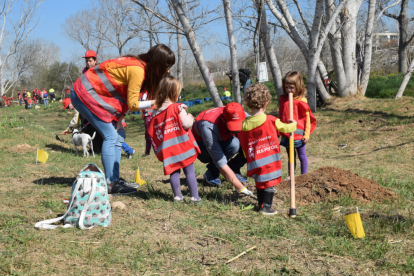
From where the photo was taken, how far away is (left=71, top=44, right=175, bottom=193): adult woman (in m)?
3.47

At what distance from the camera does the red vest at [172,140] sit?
11.3 ft

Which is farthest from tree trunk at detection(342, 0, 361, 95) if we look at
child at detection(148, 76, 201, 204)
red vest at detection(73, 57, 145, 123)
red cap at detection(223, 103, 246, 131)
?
red vest at detection(73, 57, 145, 123)

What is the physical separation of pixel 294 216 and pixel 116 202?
1708 millimetres

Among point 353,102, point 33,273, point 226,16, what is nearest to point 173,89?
point 33,273

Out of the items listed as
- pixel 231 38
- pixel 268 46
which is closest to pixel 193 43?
pixel 231 38

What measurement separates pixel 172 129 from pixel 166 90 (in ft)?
1.26

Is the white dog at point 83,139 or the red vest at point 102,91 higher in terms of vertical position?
the red vest at point 102,91

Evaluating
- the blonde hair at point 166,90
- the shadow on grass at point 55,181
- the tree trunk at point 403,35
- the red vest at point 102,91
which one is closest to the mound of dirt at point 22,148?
the shadow on grass at point 55,181

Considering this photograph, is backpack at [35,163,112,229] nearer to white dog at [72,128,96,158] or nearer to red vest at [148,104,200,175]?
red vest at [148,104,200,175]

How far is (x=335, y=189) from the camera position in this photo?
376 cm

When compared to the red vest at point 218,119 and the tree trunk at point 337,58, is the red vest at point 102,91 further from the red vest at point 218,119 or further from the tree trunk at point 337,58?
the tree trunk at point 337,58

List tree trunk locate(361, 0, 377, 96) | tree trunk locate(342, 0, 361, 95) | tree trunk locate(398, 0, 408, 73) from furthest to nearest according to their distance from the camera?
tree trunk locate(398, 0, 408, 73) → tree trunk locate(361, 0, 377, 96) → tree trunk locate(342, 0, 361, 95)

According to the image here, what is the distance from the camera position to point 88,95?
364 cm

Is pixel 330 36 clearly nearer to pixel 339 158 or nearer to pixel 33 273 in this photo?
pixel 339 158
